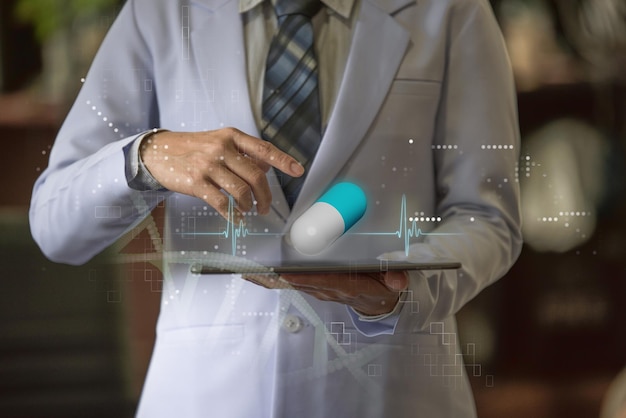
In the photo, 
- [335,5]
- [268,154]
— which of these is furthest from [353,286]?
[335,5]

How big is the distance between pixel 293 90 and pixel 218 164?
0.09 metres

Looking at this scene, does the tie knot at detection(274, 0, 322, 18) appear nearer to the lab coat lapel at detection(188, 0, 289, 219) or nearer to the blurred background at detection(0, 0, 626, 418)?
the lab coat lapel at detection(188, 0, 289, 219)

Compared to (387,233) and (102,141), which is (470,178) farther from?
(102,141)

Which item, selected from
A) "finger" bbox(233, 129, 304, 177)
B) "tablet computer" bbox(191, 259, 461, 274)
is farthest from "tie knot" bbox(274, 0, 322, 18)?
"tablet computer" bbox(191, 259, 461, 274)

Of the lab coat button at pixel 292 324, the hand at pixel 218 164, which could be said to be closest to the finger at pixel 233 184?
the hand at pixel 218 164

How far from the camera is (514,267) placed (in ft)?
2.36

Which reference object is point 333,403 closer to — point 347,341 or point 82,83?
point 347,341

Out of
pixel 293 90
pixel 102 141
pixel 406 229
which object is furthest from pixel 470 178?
pixel 102 141

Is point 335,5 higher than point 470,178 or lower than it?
higher

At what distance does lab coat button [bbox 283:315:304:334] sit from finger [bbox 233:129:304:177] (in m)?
0.13

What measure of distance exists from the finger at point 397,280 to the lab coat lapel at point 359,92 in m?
0.10

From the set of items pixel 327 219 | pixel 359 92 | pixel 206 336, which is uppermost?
pixel 359 92

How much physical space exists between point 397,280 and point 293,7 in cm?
26

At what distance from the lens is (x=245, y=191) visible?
2.16 ft
